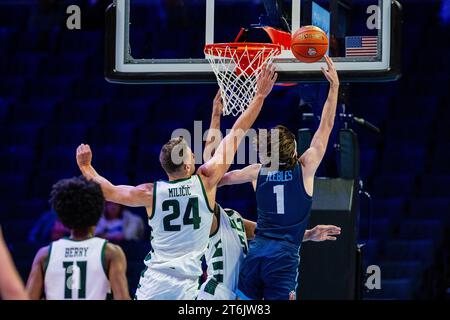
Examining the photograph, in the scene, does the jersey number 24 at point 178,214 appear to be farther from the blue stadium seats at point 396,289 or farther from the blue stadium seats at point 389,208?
the blue stadium seats at point 389,208

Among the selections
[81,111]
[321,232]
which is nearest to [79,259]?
[321,232]

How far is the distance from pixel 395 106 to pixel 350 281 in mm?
3572

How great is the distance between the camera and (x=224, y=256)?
6.09 m

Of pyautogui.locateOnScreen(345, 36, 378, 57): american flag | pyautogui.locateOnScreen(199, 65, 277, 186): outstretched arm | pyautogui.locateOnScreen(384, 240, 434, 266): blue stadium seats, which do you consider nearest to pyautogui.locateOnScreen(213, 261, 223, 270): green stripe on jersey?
pyautogui.locateOnScreen(199, 65, 277, 186): outstretched arm

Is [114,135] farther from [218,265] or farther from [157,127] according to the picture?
[218,265]

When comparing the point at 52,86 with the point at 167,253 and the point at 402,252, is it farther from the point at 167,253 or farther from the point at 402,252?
the point at 167,253

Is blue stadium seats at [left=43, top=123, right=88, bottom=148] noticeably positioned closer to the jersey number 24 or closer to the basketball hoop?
the basketball hoop

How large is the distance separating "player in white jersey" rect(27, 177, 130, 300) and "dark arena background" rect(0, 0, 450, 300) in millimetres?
3496

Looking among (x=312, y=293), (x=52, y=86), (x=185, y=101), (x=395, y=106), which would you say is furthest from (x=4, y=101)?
(x=312, y=293)

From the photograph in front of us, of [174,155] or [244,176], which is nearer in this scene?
[174,155]

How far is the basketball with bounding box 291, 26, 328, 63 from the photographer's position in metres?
6.12

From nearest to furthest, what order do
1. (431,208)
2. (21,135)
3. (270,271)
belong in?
(270,271) < (431,208) < (21,135)

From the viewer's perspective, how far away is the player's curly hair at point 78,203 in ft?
15.9

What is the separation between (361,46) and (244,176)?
112 cm
